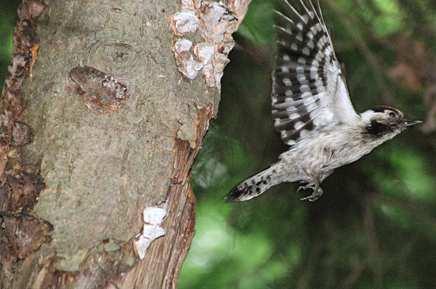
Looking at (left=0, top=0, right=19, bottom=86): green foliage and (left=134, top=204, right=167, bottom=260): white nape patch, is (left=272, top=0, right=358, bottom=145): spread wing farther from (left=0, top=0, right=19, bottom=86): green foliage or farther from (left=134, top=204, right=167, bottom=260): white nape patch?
(left=134, top=204, right=167, bottom=260): white nape patch

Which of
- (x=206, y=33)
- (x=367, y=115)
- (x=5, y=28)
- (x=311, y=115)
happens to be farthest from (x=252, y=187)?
(x=206, y=33)

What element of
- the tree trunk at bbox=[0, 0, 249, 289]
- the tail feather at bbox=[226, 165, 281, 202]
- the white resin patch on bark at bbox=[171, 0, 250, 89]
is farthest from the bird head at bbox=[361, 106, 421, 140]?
the tree trunk at bbox=[0, 0, 249, 289]

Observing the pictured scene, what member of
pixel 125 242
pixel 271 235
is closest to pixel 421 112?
pixel 271 235

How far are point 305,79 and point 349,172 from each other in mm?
442

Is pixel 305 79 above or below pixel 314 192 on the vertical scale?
above

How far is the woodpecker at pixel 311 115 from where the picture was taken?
2.65 m

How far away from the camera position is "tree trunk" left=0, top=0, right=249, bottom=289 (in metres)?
1.53

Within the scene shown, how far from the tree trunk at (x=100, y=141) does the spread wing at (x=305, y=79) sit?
961mm

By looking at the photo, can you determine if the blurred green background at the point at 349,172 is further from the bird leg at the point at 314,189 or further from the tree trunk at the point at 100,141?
the tree trunk at the point at 100,141

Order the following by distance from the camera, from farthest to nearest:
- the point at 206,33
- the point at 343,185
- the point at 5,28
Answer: the point at 343,185
the point at 5,28
the point at 206,33

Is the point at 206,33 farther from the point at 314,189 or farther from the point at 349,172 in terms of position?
the point at 349,172

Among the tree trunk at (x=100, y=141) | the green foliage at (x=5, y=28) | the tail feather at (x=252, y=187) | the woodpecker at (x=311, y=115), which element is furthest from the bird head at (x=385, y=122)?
the green foliage at (x=5, y=28)

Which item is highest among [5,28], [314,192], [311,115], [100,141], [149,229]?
[5,28]

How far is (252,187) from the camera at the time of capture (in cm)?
283
